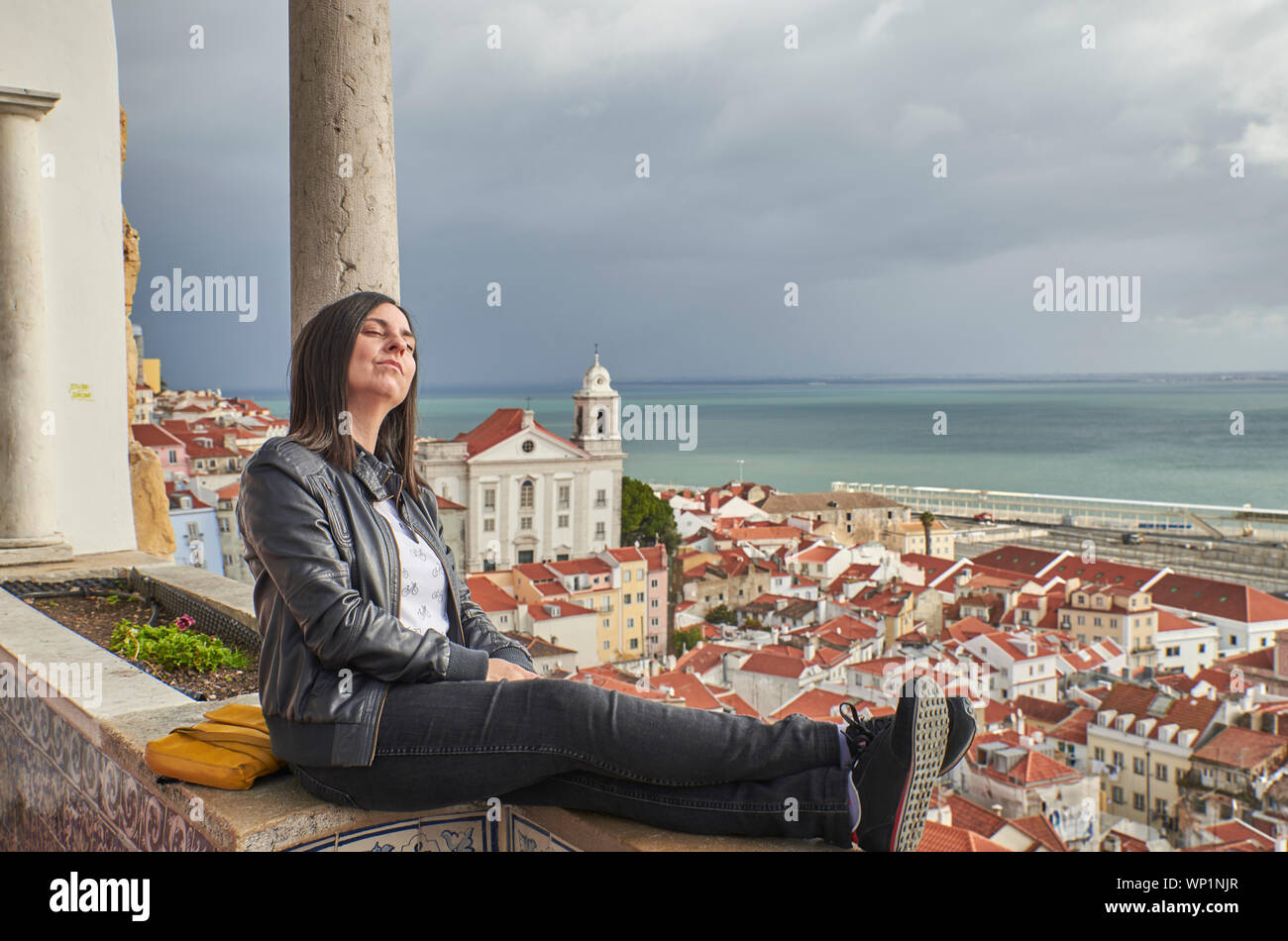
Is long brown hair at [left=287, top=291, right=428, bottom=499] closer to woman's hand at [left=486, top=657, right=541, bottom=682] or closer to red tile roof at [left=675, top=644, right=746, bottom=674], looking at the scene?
woman's hand at [left=486, top=657, right=541, bottom=682]

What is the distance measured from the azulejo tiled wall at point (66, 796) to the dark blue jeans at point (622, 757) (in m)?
0.31

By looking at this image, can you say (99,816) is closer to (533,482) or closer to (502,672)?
(502,672)

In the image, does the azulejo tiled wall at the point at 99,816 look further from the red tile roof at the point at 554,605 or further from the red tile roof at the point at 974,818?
the red tile roof at the point at 554,605

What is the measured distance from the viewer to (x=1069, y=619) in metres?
21.2

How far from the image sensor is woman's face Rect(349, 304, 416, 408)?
1307mm

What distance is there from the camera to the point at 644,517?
114 ft

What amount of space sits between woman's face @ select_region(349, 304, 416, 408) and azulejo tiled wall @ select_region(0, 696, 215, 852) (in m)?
0.60

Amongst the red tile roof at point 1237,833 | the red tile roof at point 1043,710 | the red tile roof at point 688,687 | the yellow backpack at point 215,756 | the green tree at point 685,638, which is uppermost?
the yellow backpack at point 215,756

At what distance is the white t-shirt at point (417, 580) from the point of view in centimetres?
128

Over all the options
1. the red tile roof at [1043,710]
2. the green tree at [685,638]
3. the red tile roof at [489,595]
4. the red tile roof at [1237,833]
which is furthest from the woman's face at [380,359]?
the green tree at [685,638]

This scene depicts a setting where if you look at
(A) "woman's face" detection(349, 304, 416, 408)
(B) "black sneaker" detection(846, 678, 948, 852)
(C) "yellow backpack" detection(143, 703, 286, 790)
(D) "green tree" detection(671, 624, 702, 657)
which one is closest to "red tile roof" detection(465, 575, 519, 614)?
(D) "green tree" detection(671, 624, 702, 657)
